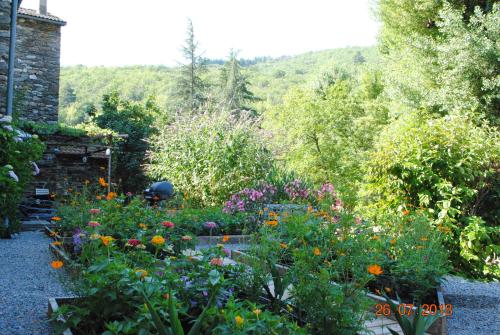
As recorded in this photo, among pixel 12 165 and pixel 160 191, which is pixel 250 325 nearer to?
pixel 12 165

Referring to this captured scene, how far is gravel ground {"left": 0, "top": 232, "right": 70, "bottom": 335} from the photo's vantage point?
276 cm

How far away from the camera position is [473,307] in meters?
4.12

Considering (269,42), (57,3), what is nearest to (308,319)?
(57,3)

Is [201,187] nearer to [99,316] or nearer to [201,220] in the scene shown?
[201,220]

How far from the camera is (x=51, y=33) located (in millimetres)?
12055

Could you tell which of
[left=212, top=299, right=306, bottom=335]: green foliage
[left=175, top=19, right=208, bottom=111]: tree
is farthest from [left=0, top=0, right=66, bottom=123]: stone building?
[left=175, top=19, right=208, bottom=111]: tree

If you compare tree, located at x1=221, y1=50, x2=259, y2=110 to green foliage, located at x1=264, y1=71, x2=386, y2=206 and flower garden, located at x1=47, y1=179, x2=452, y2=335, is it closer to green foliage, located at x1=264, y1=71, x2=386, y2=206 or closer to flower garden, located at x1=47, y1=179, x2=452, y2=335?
green foliage, located at x1=264, y1=71, x2=386, y2=206

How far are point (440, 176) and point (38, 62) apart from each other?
10.2 m

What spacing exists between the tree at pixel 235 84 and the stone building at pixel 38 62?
18080 mm

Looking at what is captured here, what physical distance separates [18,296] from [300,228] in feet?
6.92

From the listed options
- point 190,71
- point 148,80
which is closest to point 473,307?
point 190,71

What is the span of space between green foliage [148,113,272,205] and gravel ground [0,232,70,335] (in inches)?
134

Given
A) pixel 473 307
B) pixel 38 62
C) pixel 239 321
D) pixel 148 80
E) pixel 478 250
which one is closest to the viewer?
pixel 239 321

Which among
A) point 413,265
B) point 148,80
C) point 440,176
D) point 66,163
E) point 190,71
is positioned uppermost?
point 190,71
